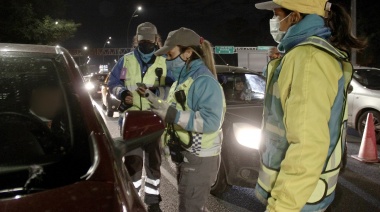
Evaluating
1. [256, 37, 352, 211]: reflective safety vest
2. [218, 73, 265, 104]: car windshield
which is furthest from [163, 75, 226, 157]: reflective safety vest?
[218, 73, 265, 104]: car windshield

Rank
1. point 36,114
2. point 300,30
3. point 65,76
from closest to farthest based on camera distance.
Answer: point 300,30 < point 65,76 < point 36,114

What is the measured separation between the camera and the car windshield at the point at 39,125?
5.90 ft

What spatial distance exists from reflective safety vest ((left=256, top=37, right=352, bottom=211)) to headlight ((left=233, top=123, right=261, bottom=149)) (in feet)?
8.80

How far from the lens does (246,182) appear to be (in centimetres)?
490

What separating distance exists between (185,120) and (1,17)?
1126 inches

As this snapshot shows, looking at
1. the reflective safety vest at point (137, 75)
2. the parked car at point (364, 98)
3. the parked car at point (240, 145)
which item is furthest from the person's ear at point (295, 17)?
the parked car at point (364, 98)

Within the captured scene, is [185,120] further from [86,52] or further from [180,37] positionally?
[86,52]

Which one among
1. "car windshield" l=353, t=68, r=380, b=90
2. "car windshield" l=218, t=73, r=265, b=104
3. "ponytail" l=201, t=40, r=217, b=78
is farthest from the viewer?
"car windshield" l=353, t=68, r=380, b=90

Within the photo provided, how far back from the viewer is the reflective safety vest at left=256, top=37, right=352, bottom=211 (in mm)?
1881

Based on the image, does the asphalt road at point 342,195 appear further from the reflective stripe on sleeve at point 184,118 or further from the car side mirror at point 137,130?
the car side mirror at point 137,130

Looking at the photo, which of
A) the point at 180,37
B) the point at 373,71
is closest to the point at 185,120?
the point at 180,37

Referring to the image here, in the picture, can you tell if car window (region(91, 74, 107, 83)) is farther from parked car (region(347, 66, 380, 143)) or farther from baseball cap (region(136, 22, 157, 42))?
baseball cap (region(136, 22, 157, 42))

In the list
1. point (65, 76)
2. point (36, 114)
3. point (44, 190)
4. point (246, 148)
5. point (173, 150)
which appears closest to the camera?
point (44, 190)

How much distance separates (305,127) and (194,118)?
140 centimetres
